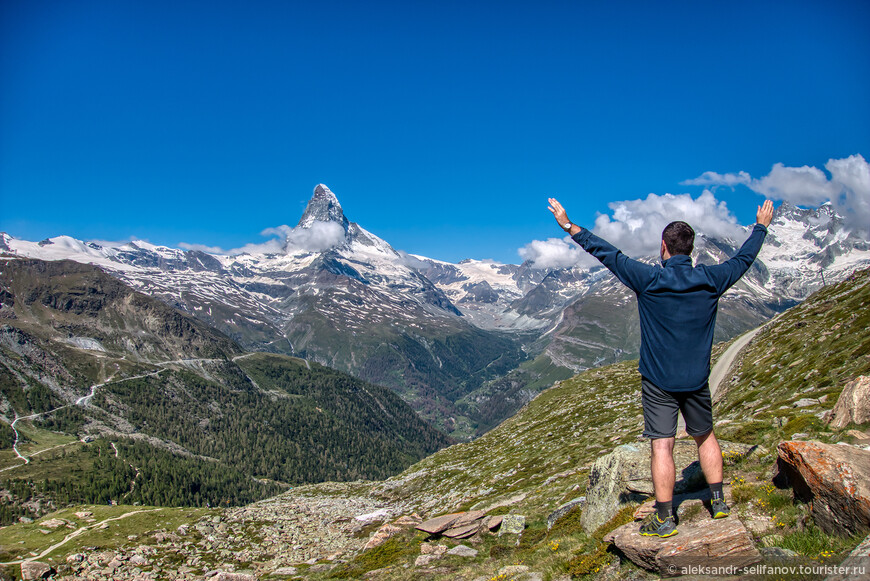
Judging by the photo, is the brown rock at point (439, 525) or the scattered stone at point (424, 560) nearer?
the scattered stone at point (424, 560)

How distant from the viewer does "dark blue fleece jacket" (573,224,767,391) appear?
8734 mm

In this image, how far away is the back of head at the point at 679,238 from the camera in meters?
9.31

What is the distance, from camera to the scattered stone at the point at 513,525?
66.4ft

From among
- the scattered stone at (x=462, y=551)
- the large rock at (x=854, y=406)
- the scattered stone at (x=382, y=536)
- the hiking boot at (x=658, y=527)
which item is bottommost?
the scattered stone at (x=382, y=536)

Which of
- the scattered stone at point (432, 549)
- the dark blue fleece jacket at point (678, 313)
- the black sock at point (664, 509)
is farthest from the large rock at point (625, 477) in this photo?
the scattered stone at point (432, 549)

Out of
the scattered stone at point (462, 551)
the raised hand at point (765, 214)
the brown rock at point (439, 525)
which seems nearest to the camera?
the raised hand at point (765, 214)

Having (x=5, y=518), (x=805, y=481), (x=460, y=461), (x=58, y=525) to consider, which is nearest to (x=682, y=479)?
(x=805, y=481)

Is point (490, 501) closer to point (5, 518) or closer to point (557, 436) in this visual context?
point (557, 436)

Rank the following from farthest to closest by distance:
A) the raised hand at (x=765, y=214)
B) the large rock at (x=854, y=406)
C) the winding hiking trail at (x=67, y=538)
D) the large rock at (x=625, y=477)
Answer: the winding hiking trail at (x=67, y=538), the large rock at (x=625, y=477), the large rock at (x=854, y=406), the raised hand at (x=765, y=214)

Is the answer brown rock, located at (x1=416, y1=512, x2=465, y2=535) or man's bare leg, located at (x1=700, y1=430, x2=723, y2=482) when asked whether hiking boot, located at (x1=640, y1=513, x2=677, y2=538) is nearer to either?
man's bare leg, located at (x1=700, y1=430, x2=723, y2=482)

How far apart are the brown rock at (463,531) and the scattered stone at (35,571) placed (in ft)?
166

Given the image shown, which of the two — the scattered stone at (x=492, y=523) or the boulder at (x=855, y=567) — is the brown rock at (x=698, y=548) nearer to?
the boulder at (x=855, y=567)

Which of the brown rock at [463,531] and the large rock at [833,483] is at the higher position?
the large rock at [833,483]

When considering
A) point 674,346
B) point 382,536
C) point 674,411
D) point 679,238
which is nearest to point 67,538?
point 382,536
